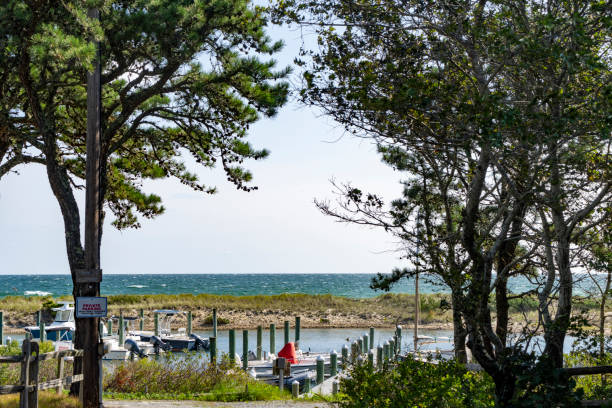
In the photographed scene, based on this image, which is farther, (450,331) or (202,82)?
(450,331)

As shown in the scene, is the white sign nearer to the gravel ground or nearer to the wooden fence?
the wooden fence

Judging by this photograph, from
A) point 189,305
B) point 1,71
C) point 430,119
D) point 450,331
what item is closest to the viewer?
point 430,119

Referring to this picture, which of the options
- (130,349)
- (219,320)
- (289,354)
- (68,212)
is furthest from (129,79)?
(219,320)

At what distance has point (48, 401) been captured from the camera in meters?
10.5

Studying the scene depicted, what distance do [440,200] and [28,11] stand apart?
7760 mm

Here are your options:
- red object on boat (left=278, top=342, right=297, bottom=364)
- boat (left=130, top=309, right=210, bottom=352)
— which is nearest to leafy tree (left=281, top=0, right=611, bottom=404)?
red object on boat (left=278, top=342, right=297, bottom=364)

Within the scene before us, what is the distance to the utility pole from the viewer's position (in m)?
10.5

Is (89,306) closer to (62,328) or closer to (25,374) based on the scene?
(25,374)

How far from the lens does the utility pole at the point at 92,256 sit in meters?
10.5

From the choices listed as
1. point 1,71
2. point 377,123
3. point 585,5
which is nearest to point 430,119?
point 377,123

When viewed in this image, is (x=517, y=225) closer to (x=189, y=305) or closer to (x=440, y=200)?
(x=440, y=200)

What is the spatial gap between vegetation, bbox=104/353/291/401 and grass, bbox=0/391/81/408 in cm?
320

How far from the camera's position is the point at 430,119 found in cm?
775

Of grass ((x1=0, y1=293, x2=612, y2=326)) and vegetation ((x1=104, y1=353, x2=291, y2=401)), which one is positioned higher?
vegetation ((x1=104, y1=353, x2=291, y2=401))
